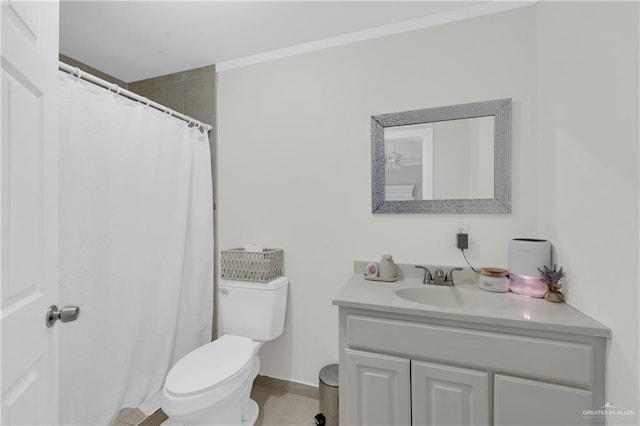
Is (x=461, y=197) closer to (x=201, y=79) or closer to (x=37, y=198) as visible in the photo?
(x=37, y=198)

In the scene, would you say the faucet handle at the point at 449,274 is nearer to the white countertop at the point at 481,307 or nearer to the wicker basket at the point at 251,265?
the white countertop at the point at 481,307

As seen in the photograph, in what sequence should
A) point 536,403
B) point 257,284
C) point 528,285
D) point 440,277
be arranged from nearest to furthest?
point 536,403
point 528,285
point 440,277
point 257,284

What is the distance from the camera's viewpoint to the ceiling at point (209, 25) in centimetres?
151

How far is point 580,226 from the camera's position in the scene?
1.12m

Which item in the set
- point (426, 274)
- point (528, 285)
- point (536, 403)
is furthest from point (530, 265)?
point (536, 403)

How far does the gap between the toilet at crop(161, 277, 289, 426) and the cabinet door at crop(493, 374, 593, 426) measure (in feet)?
3.62

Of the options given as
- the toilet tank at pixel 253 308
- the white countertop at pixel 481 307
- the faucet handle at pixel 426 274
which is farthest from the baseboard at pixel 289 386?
the faucet handle at pixel 426 274

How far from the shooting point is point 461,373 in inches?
43.5

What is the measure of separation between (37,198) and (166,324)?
4.11 ft

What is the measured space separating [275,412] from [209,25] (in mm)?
2290

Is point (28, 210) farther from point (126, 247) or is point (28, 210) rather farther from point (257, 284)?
point (257, 284)

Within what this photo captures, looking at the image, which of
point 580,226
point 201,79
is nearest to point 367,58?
point 201,79

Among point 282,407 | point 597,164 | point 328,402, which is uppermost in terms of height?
point 597,164

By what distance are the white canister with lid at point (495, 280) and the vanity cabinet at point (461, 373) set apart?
1.20 feet
